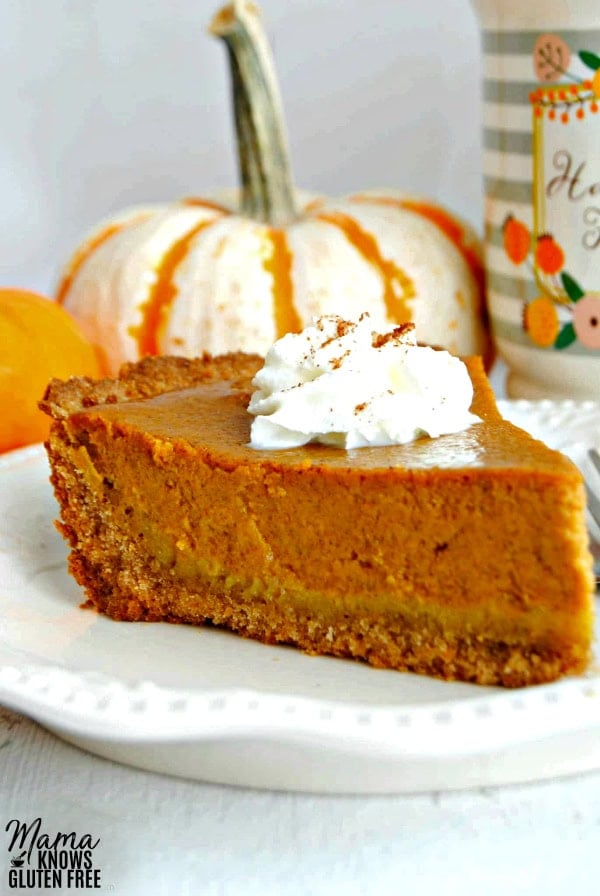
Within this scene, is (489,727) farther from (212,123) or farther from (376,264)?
(212,123)

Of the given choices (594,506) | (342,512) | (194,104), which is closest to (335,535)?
(342,512)

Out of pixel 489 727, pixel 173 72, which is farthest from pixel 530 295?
pixel 173 72

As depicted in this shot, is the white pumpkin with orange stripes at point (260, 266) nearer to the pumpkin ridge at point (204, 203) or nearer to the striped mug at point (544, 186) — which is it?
the pumpkin ridge at point (204, 203)

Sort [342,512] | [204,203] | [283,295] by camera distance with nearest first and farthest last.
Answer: [342,512] → [283,295] → [204,203]

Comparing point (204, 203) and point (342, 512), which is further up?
point (342, 512)

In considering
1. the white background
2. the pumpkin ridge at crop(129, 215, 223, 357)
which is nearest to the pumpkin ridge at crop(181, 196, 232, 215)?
the pumpkin ridge at crop(129, 215, 223, 357)

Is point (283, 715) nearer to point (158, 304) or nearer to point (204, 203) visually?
point (158, 304)

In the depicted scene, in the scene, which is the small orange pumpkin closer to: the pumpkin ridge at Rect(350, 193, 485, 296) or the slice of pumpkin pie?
the slice of pumpkin pie
